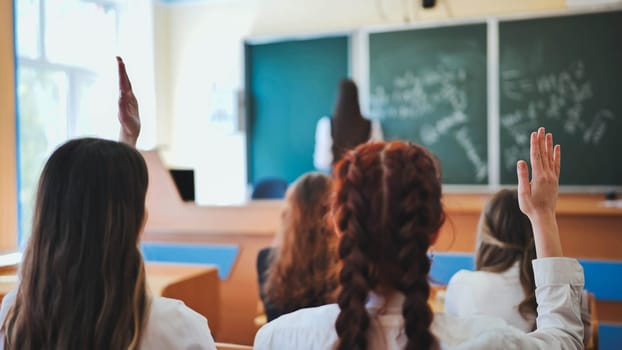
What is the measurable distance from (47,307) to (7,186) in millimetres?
2807

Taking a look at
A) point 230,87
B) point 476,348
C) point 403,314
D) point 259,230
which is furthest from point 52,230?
point 230,87

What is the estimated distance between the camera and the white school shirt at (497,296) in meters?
1.76

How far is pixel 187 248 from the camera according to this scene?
3.43 metres

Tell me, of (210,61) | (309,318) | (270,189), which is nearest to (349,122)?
(270,189)

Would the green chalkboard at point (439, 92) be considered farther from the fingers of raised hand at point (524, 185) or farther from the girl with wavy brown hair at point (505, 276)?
the fingers of raised hand at point (524, 185)

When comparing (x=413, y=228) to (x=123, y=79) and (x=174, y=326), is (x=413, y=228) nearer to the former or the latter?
(x=174, y=326)

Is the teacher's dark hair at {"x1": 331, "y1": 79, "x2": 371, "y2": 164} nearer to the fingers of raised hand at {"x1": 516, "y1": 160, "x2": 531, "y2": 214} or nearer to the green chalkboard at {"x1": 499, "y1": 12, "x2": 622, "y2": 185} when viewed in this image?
the green chalkboard at {"x1": 499, "y1": 12, "x2": 622, "y2": 185}

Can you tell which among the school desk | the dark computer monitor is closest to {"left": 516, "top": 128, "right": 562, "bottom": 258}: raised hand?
the school desk

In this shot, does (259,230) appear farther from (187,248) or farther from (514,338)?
(514,338)

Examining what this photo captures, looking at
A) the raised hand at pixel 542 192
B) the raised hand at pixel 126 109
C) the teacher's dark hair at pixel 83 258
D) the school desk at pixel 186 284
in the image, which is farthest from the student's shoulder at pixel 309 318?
the school desk at pixel 186 284

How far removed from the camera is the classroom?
2.78 m

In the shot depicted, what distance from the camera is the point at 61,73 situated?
5.15 meters

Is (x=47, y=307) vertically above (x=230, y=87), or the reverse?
(x=230, y=87)

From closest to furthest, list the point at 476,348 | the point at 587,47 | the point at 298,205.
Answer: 1. the point at 476,348
2. the point at 298,205
3. the point at 587,47
